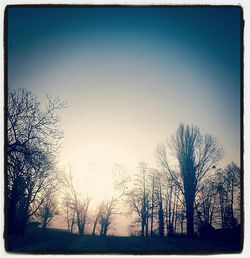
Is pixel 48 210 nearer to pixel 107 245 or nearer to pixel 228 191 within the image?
pixel 107 245

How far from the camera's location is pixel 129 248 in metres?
3.67

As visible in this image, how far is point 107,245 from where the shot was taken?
3752 mm

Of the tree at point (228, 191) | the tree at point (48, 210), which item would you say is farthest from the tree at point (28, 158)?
the tree at point (228, 191)

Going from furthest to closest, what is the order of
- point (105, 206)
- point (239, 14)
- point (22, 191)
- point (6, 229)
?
point (105, 206) < point (22, 191) < point (239, 14) < point (6, 229)

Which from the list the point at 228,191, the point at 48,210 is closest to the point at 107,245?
the point at 48,210

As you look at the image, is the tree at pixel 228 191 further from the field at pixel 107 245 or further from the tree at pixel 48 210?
the tree at pixel 48 210

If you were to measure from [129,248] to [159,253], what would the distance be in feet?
1.10

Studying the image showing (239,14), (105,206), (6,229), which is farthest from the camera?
Answer: (105,206)

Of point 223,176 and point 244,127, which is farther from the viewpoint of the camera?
point 223,176

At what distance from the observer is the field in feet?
11.7

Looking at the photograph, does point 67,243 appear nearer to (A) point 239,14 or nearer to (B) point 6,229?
(B) point 6,229

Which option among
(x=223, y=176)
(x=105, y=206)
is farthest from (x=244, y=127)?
(x=105, y=206)

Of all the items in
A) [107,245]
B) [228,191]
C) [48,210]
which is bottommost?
[107,245]

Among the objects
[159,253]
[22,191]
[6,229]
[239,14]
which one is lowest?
[159,253]
